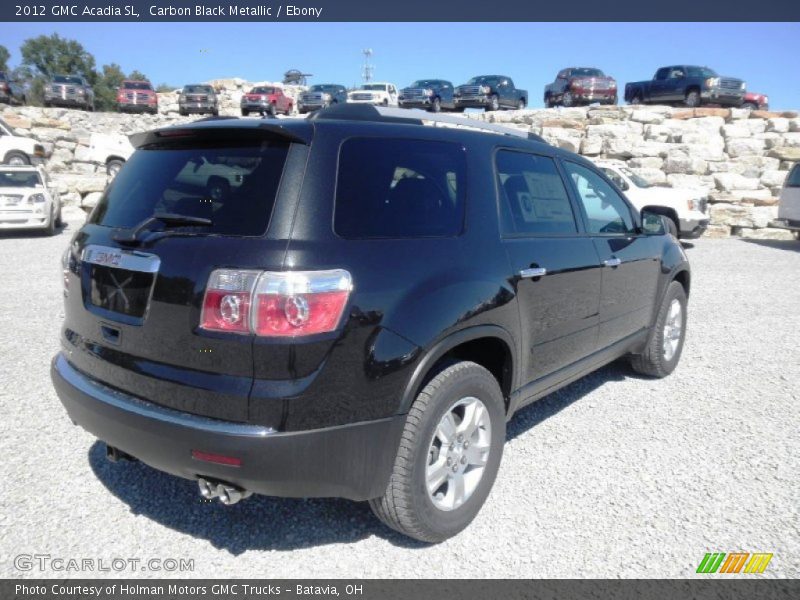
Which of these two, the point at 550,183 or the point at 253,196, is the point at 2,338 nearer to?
the point at 253,196

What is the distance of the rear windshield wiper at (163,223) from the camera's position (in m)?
2.40

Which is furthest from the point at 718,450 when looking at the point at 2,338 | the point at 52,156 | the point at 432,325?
the point at 52,156

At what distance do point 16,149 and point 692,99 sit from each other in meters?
24.0

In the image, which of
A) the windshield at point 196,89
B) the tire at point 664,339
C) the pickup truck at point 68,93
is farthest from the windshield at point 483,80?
the tire at point 664,339

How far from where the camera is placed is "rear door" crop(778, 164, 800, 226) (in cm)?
1527

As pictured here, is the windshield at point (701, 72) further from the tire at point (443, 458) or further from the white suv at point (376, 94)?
the tire at point (443, 458)

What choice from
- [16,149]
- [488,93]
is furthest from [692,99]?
[16,149]

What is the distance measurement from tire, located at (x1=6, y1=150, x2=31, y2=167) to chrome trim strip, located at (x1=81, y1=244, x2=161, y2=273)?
702 inches

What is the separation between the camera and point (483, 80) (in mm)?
29141

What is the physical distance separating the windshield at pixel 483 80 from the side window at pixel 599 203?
26.3 meters

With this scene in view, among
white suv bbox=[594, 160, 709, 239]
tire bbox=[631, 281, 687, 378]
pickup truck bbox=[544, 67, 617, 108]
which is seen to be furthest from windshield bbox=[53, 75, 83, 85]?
tire bbox=[631, 281, 687, 378]

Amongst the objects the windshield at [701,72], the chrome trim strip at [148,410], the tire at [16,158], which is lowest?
the tire at [16,158]

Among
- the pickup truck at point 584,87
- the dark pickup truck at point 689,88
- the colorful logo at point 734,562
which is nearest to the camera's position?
the colorful logo at point 734,562

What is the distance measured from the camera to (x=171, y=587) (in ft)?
8.13
